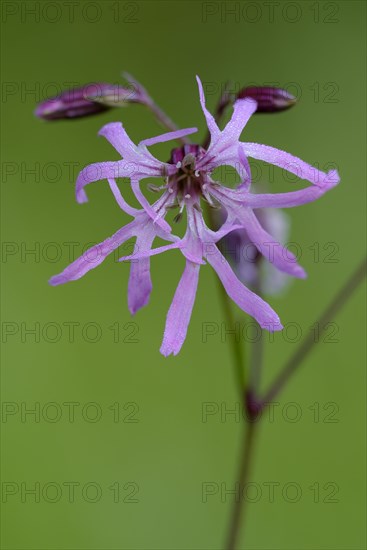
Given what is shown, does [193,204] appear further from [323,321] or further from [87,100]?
[323,321]

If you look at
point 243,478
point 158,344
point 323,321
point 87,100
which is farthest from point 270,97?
point 158,344

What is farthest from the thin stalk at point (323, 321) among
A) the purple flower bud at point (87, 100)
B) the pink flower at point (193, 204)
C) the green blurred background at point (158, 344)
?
the green blurred background at point (158, 344)

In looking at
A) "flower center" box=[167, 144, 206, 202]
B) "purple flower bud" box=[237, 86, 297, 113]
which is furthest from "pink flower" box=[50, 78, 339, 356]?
"purple flower bud" box=[237, 86, 297, 113]

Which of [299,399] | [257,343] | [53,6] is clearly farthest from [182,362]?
[53,6]

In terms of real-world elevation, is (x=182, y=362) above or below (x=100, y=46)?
below

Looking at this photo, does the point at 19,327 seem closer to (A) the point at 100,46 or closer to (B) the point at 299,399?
(B) the point at 299,399

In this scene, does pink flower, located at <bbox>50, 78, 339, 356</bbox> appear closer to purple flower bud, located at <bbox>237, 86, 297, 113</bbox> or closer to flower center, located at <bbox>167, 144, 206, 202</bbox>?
flower center, located at <bbox>167, 144, 206, 202</bbox>

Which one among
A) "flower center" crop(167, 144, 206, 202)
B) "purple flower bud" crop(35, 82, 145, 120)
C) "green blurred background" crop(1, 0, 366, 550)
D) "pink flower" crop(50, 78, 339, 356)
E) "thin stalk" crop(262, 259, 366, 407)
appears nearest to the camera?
"pink flower" crop(50, 78, 339, 356)
